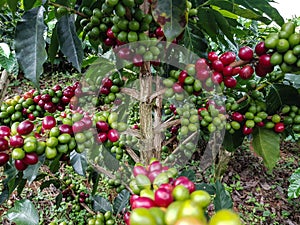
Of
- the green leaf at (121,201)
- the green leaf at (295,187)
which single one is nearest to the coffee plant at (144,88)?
the green leaf at (121,201)

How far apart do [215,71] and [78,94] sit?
16.6 inches

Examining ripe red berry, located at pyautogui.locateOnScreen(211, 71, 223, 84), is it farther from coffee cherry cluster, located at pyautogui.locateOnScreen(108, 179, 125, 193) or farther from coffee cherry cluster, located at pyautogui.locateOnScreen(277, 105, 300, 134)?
coffee cherry cluster, located at pyautogui.locateOnScreen(108, 179, 125, 193)

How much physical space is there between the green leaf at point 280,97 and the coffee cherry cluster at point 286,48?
239mm

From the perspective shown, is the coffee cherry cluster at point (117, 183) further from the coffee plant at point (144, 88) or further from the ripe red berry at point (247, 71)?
the ripe red berry at point (247, 71)

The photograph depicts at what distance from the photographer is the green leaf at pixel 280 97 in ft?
2.93

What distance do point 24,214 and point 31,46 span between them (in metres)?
0.56

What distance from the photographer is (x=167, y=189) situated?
395 millimetres

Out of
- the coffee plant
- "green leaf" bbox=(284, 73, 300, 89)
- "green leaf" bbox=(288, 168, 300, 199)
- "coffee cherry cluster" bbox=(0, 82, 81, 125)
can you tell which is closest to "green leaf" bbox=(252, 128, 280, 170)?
the coffee plant

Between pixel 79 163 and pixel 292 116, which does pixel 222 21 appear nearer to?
pixel 292 116

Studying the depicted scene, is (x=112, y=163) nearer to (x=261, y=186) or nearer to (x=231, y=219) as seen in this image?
(x=231, y=219)

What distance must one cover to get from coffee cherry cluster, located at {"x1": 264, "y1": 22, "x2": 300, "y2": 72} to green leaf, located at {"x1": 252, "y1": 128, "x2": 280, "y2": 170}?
298mm

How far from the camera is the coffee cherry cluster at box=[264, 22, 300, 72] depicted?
2.07ft

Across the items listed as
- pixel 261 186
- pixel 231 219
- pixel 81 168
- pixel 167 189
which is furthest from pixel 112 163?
pixel 261 186

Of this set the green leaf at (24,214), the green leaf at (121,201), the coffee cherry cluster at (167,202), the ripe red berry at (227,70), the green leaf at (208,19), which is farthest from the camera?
the green leaf at (121,201)
